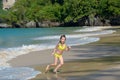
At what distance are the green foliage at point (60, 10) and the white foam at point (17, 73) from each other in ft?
204

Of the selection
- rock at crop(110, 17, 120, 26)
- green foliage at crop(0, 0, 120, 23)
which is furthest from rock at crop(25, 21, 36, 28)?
rock at crop(110, 17, 120, 26)

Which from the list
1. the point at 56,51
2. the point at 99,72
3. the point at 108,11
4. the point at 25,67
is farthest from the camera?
the point at 108,11

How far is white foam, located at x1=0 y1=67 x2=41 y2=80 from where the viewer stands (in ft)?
44.4

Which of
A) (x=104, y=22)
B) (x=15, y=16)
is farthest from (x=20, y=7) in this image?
(x=104, y=22)

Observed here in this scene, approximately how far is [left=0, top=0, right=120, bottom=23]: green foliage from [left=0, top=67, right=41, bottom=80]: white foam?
204 feet

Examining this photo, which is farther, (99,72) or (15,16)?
(15,16)

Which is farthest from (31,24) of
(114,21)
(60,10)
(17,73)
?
(17,73)

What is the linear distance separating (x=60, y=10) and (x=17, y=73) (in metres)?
76.8

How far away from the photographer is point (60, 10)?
90.9 metres

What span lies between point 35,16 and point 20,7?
270 inches

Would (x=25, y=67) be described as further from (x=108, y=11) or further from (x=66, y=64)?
(x=108, y=11)

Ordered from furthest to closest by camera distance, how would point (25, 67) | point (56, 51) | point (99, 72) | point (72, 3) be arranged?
point (72, 3) → point (25, 67) → point (56, 51) → point (99, 72)

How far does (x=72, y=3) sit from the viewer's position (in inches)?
3332

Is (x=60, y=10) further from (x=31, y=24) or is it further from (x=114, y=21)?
(x=114, y=21)
